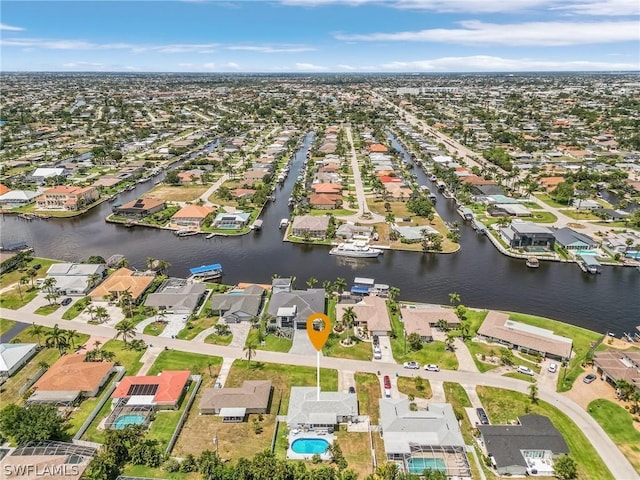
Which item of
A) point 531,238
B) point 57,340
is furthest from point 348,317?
point 531,238

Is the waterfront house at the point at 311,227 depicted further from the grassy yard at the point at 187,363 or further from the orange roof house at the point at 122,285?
the grassy yard at the point at 187,363

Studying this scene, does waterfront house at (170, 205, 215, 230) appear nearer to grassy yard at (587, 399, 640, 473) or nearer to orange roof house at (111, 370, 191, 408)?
orange roof house at (111, 370, 191, 408)

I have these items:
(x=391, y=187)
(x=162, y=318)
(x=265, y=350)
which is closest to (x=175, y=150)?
(x=391, y=187)

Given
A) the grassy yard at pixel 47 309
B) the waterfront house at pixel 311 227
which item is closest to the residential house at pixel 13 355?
the grassy yard at pixel 47 309

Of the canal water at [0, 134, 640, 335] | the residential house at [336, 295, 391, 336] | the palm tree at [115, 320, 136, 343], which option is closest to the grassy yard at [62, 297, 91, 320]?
the palm tree at [115, 320, 136, 343]

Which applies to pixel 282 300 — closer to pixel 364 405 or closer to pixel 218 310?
pixel 218 310
